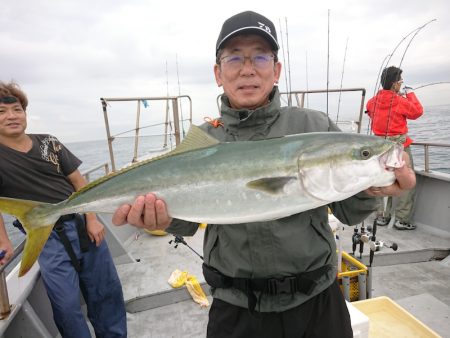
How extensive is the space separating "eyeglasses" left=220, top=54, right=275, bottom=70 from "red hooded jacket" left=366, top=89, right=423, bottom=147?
14.9 feet

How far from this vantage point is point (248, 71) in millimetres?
2090

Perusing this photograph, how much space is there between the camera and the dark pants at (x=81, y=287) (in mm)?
3348

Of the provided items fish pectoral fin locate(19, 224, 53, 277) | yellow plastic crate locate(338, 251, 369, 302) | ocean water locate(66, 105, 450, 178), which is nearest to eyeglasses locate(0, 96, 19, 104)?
fish pectoral fin locate(19, 224, 53, 277)

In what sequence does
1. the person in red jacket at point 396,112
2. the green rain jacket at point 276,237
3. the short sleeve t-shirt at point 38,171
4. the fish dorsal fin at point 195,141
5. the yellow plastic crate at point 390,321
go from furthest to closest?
the person in red jacket at point 396,112 → the short sleeve t-shirt at point 38,171 → the yellow plastic crate at point 390,321 → the fish dorsal fin at point 195,141 → the green rain jacket at point 276,237

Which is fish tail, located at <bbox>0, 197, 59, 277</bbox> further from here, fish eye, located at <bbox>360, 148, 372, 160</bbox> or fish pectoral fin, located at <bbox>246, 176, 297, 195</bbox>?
fish eye, located at <bbox>360, 148, 372, 160</bbox>

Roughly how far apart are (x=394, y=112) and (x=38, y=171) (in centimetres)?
616

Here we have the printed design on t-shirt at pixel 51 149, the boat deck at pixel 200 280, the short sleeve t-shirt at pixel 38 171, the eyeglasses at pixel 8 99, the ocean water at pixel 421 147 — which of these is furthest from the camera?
the ocean water at pixel 421 147

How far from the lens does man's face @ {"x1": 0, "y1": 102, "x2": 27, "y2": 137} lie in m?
3.38

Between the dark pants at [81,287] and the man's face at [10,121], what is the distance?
1.14 meters

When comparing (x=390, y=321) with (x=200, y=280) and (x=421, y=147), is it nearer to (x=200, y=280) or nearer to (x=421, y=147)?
(x=200, y=280)

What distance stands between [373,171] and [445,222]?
5.95 m

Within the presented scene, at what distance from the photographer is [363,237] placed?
3877 millimetres

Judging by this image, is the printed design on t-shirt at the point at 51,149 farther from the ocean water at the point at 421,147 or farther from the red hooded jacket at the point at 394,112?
the red hooded jacket at the point at 394,112

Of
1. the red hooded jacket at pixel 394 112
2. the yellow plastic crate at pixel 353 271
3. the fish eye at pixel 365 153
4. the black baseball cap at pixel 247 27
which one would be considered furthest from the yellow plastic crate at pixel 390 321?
the red hooded jacket at pixel 394 112
